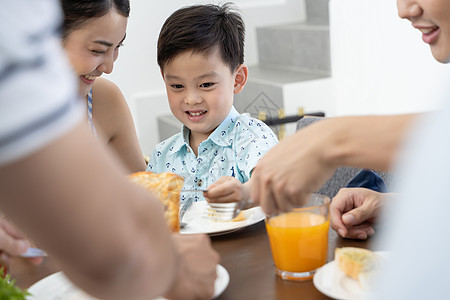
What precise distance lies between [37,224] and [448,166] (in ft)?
1.08

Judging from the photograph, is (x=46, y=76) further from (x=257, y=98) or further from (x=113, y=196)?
(x=257, y=98)

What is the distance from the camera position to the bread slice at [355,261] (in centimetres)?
99

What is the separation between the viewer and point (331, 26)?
4.27 meters

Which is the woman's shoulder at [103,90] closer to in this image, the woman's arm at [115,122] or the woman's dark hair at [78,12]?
the woman's arm at [115,122]

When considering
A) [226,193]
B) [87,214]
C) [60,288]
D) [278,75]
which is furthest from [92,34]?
[278,75]

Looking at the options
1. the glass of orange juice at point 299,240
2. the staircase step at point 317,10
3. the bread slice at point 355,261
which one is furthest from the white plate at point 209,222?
the staircase step at point 317,10

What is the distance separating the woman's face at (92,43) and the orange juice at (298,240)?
940mm

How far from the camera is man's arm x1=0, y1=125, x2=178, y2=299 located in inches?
18.7

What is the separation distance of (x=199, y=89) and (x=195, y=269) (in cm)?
132

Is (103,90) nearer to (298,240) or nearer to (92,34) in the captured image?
(92,34)

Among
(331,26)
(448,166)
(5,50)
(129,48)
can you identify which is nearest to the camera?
(448,166)

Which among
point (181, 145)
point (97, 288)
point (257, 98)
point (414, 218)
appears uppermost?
point (414, 218)

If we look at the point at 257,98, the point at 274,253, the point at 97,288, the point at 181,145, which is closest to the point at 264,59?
the point at 257,98

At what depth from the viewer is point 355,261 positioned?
39.4 inches
